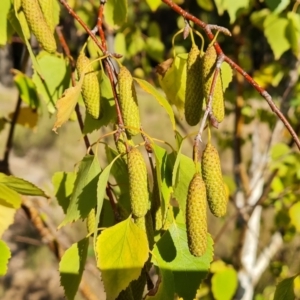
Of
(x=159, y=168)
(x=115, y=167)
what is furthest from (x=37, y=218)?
(x=159, y=168)

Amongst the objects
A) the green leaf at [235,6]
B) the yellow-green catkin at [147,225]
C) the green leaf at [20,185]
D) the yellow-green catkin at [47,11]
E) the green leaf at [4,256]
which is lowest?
the green leaf at [4,256]

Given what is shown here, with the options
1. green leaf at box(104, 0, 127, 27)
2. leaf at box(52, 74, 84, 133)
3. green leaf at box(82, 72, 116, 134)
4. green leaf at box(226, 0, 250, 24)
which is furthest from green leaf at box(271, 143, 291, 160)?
leaf at box(52, 74, 84, 133)

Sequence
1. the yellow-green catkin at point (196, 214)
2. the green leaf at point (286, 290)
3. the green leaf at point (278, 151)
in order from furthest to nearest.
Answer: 1. the green leaf at point (278, 151)
2. the green leaf at point (286, 290)
3. the yellow-green catkin at point (196, 214)

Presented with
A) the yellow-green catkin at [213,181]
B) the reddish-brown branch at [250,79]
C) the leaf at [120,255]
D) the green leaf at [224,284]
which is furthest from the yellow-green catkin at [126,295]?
the green leaf at [224,284]

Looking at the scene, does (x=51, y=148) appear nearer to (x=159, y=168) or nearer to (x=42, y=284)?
(x=42, y=284)

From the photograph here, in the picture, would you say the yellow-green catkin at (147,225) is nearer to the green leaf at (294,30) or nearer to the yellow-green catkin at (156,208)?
the yellow-green catkin at (156,208)

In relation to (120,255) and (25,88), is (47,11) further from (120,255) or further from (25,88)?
(25,88)

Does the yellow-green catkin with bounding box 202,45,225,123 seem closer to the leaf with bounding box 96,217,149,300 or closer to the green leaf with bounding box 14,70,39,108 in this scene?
the leaf with bounding box 96,217,149,300
